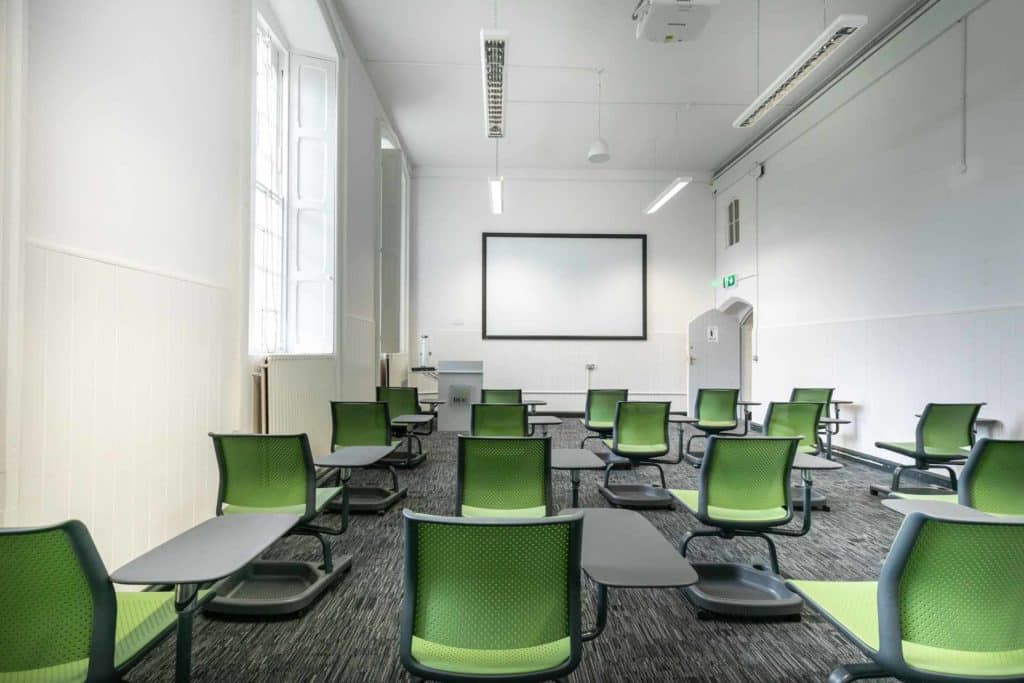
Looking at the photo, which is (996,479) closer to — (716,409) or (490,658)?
(490,658)

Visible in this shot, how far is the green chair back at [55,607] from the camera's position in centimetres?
109

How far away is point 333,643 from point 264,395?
216 centimetres

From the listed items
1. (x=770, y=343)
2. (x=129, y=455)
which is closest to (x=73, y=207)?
(x=129, y=455)

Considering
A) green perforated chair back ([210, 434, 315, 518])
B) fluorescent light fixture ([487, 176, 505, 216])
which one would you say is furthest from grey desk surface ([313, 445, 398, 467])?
fluorescent light fixture ([487, 176, 505, 216])

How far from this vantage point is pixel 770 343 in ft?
25.8

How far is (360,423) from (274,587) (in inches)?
55.3

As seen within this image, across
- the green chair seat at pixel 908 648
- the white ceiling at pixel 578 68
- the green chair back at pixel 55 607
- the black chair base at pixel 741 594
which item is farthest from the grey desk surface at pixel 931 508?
the white ceiling at pixel 578 68

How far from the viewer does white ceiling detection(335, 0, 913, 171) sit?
16.5 feet

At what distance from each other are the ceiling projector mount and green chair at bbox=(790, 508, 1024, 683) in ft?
12.9

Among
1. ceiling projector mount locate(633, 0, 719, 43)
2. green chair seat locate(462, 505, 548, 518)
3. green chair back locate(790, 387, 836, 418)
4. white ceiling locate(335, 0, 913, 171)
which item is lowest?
green chair seat locate(462, 505, 548, 518)

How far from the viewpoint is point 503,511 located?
7.85 feet

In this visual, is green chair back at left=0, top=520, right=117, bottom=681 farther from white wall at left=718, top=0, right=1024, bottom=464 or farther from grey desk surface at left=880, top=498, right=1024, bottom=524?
white wall at left=718, top=0, right=1024, bottom=464

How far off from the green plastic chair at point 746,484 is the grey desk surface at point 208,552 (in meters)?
1.85

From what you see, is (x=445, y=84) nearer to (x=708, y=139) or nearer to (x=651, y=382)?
(x=708, y=139)
